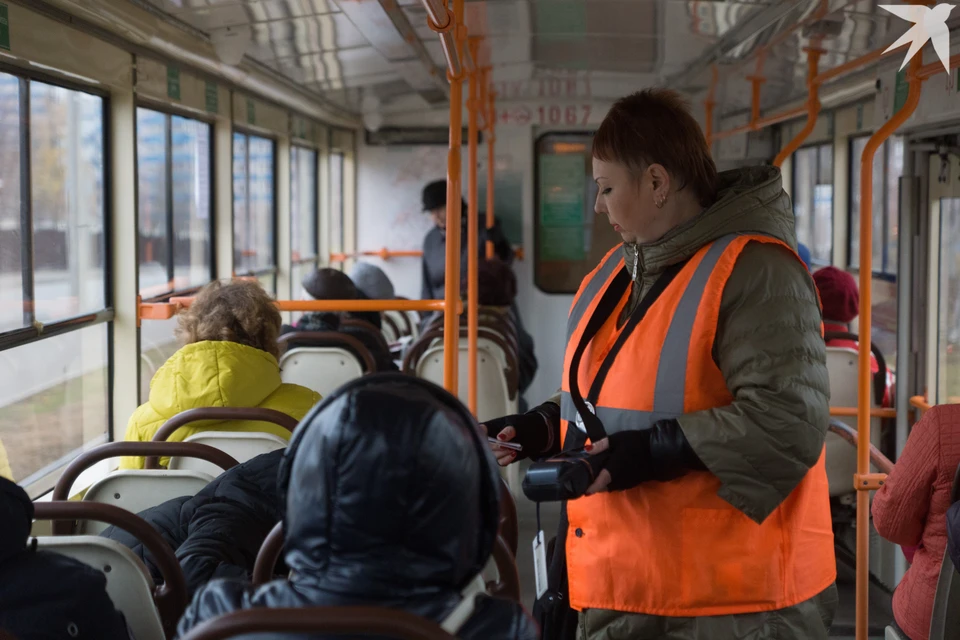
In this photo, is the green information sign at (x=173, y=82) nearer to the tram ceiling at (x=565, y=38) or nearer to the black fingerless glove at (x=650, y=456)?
the tram ceiling at (x=565, y=38)

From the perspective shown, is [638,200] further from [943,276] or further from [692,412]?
[943,276]

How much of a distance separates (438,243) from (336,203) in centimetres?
151

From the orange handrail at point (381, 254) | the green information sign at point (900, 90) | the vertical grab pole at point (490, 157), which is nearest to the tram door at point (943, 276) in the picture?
the green information sign at point (900, 90)

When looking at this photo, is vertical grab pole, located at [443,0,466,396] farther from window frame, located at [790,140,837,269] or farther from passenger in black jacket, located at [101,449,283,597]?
window frame, located at [790,140,837,269]

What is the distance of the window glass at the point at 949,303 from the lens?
4.14 meters

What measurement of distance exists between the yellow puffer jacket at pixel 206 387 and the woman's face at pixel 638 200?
1.43 meters

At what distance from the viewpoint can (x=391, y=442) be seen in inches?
48.1

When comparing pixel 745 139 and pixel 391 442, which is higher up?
pixel 745 139

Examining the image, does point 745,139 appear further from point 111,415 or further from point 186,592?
point 186,592

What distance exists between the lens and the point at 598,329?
2.03 metres

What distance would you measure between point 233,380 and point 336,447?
6.39ft

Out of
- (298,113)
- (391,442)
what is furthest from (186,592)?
(298,113)

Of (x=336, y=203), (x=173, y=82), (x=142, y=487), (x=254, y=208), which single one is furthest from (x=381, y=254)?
(x=142, y=487)

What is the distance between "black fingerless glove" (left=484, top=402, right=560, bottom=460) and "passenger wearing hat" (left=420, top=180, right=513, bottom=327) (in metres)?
5.14
